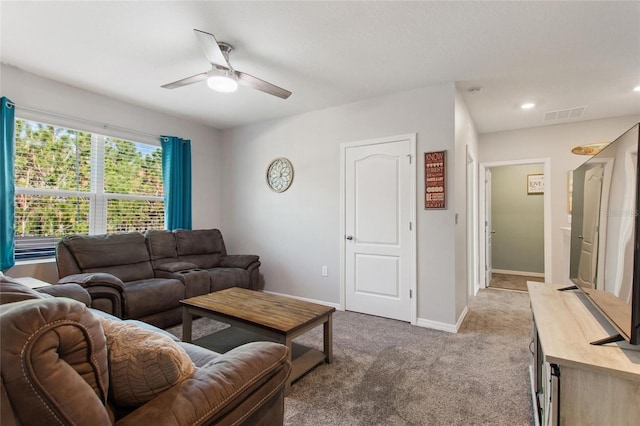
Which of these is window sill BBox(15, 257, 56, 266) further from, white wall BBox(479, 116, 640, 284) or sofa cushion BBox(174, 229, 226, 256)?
white wall BBox(479, 116, 640, 284)

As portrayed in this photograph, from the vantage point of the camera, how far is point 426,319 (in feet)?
10.5

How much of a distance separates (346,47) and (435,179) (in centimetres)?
154

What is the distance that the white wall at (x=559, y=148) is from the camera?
4.18 m

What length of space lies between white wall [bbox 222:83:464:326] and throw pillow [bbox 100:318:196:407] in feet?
8.93

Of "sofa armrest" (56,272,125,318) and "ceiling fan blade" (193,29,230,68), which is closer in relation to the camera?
"ceiling fan blade" (193,29,230,68)

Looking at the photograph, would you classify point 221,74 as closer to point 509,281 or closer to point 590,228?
point 590,228

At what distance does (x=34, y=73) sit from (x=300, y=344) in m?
3.64

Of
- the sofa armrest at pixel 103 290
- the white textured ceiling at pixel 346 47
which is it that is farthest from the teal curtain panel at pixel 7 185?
the sofa armrest at pixel 103 290

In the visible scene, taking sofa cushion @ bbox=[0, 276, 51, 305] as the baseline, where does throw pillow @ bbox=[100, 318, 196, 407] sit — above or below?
below

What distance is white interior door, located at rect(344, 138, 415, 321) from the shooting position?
3346 millimetres

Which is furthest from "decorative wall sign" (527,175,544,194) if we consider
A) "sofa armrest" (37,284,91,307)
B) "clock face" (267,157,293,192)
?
"sofa armrest" (37,284,91,307)

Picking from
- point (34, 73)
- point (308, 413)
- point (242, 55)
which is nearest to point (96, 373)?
point (308, 413)

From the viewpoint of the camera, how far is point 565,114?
401 centimetres

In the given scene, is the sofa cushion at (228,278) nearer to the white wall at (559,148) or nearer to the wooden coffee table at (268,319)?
the wooden coffee table at (268,319)
